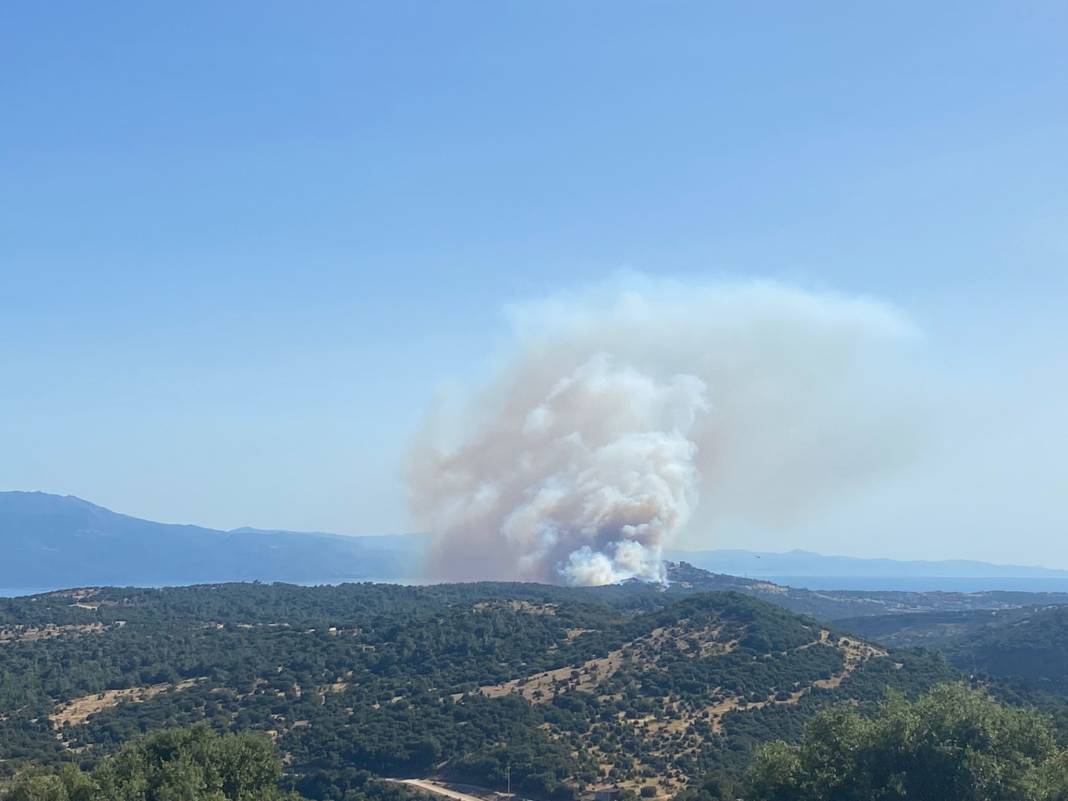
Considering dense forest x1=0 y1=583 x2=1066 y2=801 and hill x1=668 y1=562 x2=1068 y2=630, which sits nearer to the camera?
dense forest x1=0 y1=583 x2=1066 y2=801

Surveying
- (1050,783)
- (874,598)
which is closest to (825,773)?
(1050,783)

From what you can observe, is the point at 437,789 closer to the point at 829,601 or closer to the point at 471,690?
the point at 471,690

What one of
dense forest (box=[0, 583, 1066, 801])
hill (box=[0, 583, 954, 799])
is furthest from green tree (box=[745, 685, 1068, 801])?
hill (box=[0, 583, 954, 799])

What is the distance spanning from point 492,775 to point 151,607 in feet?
236

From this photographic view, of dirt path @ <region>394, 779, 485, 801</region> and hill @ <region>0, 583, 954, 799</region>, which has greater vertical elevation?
hill @ <region>0, 583, 954, 799</region>

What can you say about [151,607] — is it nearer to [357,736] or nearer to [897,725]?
[357,736]

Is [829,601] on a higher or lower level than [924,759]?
lower

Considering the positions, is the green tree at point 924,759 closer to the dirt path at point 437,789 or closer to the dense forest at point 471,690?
the dense forest at point 471,690

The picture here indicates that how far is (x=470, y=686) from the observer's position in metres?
66.8

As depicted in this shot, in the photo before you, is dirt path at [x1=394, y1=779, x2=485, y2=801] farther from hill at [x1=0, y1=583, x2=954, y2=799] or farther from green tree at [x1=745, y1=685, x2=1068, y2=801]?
green tree at [x1=745, y1=685, x2=1068, y2=801]

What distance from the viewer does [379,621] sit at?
88.4 metres

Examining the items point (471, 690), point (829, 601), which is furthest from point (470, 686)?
point (829, 601)

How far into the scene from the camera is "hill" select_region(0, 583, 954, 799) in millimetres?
53531

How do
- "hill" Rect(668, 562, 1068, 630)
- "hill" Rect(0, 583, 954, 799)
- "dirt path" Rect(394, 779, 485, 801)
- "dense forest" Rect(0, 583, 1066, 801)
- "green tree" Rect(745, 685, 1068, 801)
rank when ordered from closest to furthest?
1. "green tree" Rect(745, 685, 1068, 801)
2. "dirt path" Rect(394, 779, 485, 801)
3. "dense forest" Rect(0, 583, 1066, 801)
4. "hill" Rect(0, 583, 954, 799)
5. "hill" Rect(668, 562, 1068, 630)
